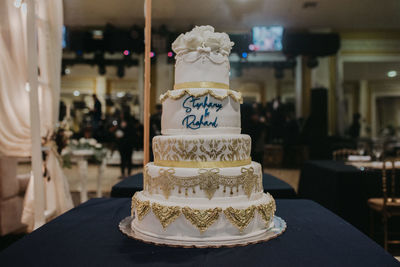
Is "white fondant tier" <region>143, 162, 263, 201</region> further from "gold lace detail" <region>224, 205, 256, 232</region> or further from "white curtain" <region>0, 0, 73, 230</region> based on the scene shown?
"white curtain" <region>0, 0, 73, 230</region>

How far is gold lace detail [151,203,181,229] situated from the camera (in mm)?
1446

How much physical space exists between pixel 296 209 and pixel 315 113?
8.60 m

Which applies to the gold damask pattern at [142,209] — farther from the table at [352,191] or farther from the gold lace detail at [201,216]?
the table at [352,191]

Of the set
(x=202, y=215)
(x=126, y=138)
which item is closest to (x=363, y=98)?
(x=126, y=138)

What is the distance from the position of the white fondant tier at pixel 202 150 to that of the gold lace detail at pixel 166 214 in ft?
0.75

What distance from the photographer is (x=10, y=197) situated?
361 centimetres

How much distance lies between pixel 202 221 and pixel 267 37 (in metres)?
8.94

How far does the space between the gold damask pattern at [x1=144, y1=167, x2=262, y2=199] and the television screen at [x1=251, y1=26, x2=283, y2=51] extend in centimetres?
840

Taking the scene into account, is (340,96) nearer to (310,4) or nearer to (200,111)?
(310,4)

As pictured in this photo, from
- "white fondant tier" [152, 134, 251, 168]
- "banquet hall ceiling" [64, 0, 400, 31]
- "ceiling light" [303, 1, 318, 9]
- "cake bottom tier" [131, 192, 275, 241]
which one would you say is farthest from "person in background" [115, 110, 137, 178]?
"cake bottom tier" [131, 192, 275, 241]

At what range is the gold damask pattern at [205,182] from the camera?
1.51 metres

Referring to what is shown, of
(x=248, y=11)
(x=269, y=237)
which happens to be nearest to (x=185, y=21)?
(x=248, y=11)

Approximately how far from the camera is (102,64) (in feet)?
34.6

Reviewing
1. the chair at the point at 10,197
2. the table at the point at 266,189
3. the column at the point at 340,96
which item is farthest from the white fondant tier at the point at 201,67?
the column at the point at 340,96
